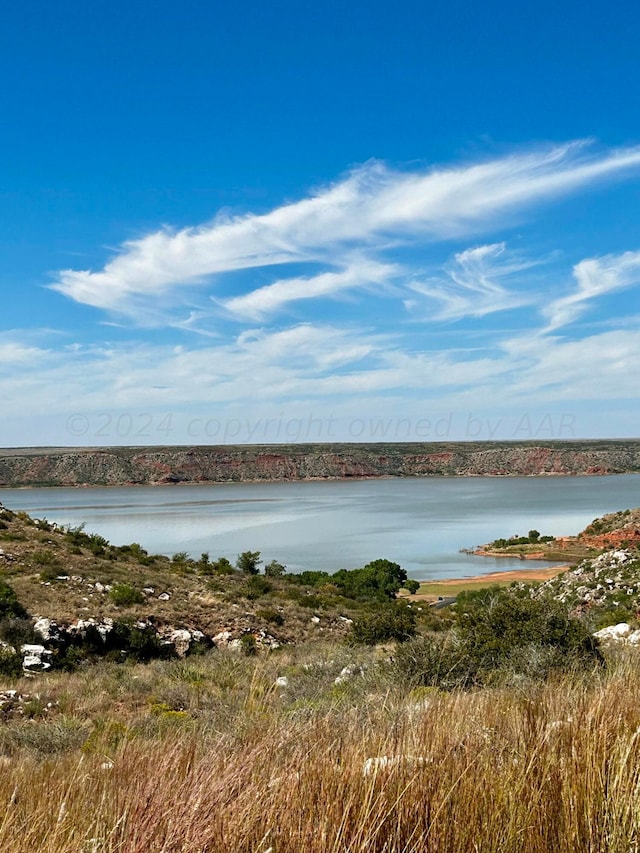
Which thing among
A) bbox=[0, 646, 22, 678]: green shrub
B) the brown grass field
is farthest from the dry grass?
the brown grass field

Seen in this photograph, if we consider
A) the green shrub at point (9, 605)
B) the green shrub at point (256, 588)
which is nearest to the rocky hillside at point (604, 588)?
the green shrub at point (256, 588)

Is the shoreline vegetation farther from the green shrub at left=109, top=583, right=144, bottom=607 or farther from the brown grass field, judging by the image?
the brown grass field

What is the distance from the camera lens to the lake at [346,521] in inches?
2188

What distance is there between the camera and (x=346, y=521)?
279 feet

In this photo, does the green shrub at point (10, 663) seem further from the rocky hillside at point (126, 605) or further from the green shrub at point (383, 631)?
the green shrub at point (383, 631)

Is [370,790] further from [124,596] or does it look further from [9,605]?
[124,596]

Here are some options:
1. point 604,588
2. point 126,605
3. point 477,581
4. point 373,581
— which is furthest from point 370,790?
point 477,581

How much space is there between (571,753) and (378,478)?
648ft

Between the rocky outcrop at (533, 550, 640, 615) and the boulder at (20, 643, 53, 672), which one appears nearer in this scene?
the boulder at (20, 643, 53, 672)

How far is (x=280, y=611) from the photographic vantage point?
64.2 ft

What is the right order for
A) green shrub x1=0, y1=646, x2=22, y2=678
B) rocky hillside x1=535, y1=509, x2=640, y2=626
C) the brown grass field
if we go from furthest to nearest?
the brown grass field < rocky hillside x1=535, y1=509, x2=640, y2=626 < green shrub x1=0, y1=646, x2=22, y2=678

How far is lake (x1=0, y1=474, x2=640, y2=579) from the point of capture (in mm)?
55562

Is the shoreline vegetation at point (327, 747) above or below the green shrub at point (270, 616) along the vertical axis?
above

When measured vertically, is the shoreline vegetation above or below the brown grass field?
above
